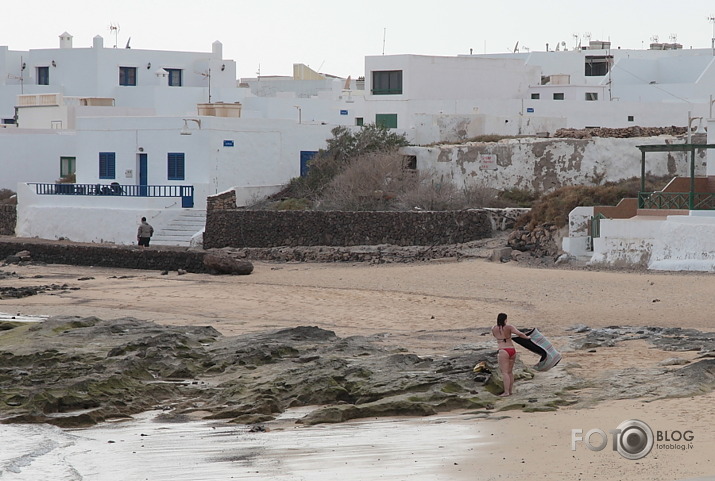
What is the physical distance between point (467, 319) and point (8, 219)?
24.9 meters

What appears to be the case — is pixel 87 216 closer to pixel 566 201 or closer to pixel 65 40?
pixel 566 201

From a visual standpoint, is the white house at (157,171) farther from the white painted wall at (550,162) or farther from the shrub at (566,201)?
the shrub at (566,201)

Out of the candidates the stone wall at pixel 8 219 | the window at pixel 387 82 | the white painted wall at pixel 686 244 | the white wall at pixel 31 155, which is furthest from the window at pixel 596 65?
the white painted wall at pixel 686 244

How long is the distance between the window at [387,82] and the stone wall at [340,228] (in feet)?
57.5

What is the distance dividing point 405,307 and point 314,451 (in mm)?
11375

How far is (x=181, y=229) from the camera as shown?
119 feet

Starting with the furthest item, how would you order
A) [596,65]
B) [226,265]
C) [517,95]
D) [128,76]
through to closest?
1. [596,65]
2. [128,76]
3. [517,95]
4. [226,265]

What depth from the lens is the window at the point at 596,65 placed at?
63.9 meters

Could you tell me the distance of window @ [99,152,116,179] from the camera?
41219 mm

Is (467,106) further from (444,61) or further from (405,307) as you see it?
(405,307)

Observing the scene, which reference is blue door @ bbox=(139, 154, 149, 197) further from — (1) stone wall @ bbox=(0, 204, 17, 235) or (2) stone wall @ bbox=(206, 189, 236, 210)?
(1) stone wall @ bbox=(0, 204, 17, 235)

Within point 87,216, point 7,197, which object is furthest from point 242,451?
point 7,197

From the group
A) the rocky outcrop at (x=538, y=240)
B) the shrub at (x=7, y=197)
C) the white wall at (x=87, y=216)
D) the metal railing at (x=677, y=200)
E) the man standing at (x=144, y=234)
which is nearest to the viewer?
the metal railing at (x=677, y=200)

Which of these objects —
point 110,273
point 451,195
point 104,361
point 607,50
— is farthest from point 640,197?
point 607,50
